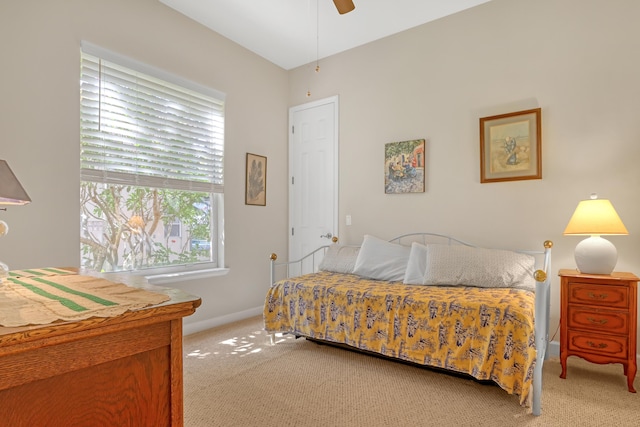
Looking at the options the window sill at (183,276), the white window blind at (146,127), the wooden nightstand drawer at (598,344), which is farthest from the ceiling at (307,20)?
the wooden nightstand drawer at (598,344)

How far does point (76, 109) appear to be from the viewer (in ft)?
8.44

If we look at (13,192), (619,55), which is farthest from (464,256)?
(13,192)

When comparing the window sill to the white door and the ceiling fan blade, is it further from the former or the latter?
the ceiling fan blade

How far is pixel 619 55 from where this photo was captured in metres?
2.59

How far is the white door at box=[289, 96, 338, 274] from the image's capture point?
13.2 ft

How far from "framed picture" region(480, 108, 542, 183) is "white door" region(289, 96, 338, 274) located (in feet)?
5.11

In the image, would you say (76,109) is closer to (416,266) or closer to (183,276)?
(183,276)

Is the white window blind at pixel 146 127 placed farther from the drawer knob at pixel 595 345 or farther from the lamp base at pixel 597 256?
the drawer knob at pixel 595 345

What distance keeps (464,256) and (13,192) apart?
2804mm

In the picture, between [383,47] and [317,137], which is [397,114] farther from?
[317,137]

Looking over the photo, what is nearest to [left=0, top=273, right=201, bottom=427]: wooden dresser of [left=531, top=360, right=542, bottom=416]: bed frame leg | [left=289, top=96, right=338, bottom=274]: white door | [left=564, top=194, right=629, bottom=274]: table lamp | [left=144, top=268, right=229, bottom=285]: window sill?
[left=531, top=360, right=542, bottom=416]: bed frame leg

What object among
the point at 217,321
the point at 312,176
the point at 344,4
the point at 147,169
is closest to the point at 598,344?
the point at 344,4

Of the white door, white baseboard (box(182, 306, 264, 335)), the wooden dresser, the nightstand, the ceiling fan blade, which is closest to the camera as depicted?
the wooden dresser

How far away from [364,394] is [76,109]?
9.13 ft
